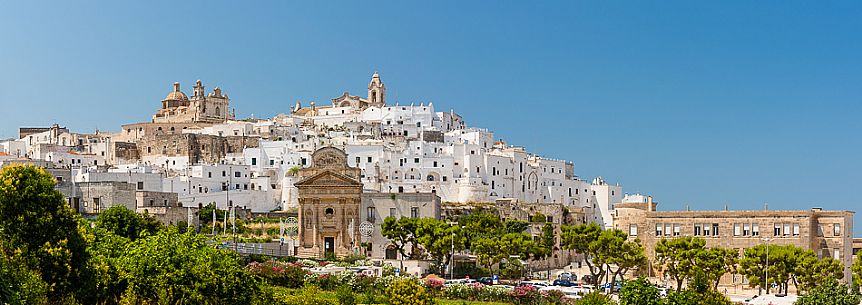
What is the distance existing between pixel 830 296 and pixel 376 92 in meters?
85.9

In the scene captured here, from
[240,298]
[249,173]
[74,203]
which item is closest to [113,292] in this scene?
[240,298]

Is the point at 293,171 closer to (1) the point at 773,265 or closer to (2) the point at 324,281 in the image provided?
(2) the point at 324,281

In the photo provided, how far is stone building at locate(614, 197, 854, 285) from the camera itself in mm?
59594

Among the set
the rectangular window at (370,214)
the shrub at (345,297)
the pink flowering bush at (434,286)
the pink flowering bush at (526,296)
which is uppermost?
the rectangular window at (370,214)

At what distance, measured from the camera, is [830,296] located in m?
41.2

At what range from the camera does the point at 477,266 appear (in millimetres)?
63500

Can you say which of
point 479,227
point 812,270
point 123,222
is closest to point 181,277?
point 123,222

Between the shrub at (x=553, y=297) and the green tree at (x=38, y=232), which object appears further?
the shrub at (x=553, y=297)

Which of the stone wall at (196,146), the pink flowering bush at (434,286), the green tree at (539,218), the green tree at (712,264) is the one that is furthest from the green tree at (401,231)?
the stone wall at (196,146)

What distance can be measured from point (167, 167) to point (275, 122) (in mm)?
16403

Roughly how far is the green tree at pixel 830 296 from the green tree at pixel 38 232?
24849 millimetres

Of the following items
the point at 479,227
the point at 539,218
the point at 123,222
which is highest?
the point at 123,222

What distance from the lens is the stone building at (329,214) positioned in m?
69.8

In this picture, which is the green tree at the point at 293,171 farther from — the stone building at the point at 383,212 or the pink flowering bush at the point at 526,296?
the pink flowering bush at the point at 526,296
